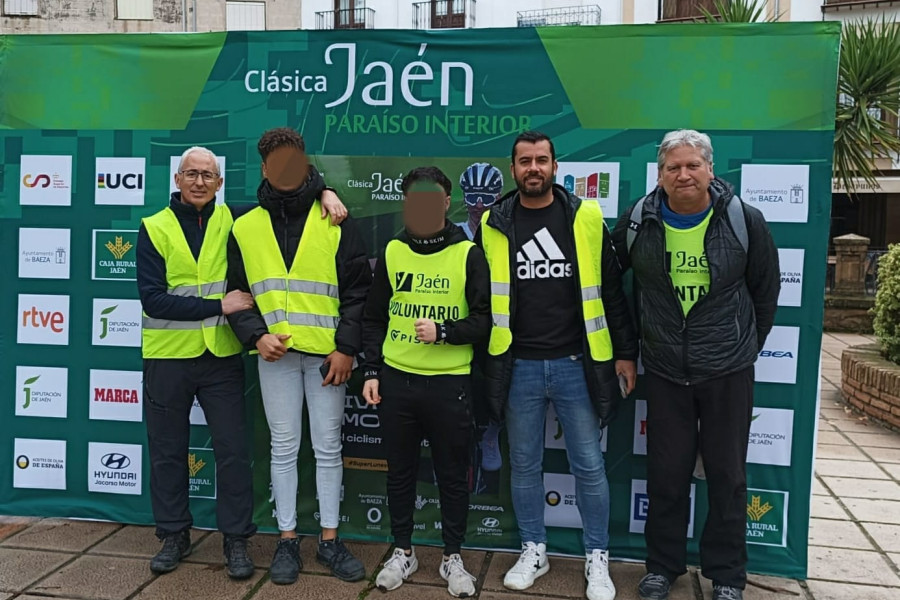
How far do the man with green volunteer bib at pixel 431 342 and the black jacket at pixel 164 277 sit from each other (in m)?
→ 0.76

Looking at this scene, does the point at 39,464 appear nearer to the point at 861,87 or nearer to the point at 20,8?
the point at 861,87

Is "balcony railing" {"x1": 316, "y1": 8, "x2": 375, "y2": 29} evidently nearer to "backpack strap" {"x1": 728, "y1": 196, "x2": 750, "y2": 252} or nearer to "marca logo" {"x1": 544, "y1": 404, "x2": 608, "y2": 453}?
"marca logo" {"x1": 544, "y1": 404, "x2": 608, "y2": 453}

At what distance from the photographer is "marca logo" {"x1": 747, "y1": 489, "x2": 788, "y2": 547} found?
3666 mm

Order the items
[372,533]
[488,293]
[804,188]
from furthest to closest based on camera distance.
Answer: [372,533] < [804,188] < [488,293]

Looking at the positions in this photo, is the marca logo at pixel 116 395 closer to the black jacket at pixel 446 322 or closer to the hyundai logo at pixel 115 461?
the hyundai logo at pixel 115 461

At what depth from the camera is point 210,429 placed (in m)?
3.62

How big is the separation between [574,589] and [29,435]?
303cm

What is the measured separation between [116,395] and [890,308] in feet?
20.2

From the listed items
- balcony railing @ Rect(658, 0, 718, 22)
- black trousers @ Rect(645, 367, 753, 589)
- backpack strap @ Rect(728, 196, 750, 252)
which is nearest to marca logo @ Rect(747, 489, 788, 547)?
black trousers @ Rect(645, 367, 753, 589)

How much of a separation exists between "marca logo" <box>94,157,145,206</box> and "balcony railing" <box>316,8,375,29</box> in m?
19.6

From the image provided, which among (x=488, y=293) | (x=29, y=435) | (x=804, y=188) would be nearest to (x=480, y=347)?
(x=488, y=293)

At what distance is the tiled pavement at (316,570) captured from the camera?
3.42 meters

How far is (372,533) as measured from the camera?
402 cm

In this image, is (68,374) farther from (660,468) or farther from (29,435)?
(660,468)
